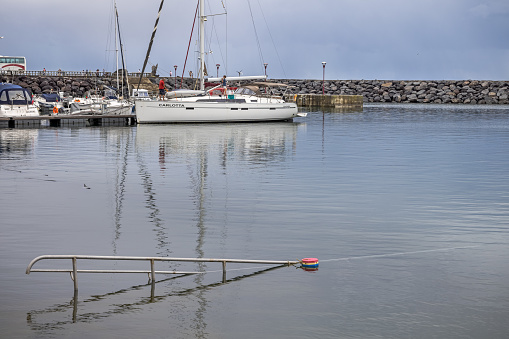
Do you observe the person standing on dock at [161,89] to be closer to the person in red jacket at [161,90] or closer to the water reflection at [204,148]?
the person in red jacket at [161,90]

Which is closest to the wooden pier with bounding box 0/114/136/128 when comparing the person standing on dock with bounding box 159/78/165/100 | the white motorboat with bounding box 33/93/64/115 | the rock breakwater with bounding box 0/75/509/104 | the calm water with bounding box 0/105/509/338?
the person standing on dock with bounding box 159/78/165/100

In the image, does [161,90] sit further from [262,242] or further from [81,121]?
[262,242]

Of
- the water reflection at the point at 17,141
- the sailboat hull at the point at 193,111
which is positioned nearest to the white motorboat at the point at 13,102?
the water reflection at the point at 17,141

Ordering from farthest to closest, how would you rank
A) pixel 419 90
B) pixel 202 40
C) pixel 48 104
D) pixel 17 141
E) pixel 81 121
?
1. pixel 419 90
2. pixel 48 104
3. pixel 81 121
4. pixel 202 40
5. pixel 17 141

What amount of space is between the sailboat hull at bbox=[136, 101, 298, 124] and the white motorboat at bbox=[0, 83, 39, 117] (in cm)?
920

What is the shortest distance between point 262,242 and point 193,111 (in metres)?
41.2

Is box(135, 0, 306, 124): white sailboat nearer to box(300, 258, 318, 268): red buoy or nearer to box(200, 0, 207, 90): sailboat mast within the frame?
box(200, 0, 207, 90): sailboat mast

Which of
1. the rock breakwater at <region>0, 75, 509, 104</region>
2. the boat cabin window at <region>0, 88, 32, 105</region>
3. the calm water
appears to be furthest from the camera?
the rock breakwater at <region>0, 75, 509, 104</region>

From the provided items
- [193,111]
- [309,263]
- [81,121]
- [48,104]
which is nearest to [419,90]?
[48,104]

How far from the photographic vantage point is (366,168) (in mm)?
29406

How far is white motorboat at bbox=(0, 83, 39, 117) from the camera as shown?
5600cm

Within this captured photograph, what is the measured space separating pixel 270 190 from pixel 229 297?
1118 centimetres

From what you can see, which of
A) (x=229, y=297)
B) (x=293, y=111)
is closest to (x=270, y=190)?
(x=229, y=297)

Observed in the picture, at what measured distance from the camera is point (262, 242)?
15086 mm
